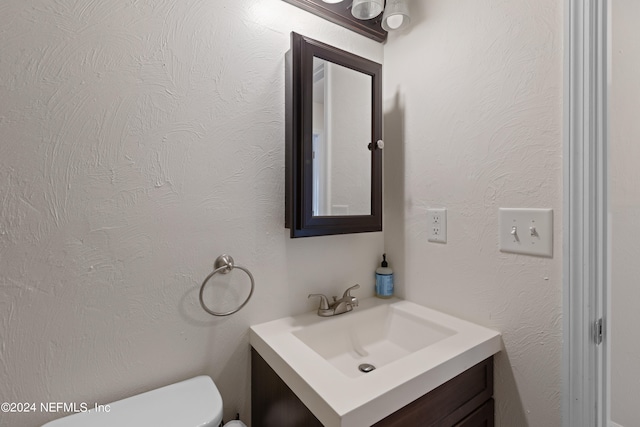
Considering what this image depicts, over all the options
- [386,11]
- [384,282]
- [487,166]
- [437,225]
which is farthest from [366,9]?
[384,282]

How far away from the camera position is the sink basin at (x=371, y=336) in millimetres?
976

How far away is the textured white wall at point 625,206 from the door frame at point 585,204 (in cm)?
75

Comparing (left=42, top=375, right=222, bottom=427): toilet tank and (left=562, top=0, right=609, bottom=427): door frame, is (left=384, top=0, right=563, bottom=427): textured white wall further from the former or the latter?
(left=42, top=375, right=222, bottom=427): toilet tank

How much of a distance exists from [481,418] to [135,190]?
1208mm

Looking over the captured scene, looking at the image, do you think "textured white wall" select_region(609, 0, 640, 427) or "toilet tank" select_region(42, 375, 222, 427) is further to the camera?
"textured white wall" select_region(609, 0, 640, 427)

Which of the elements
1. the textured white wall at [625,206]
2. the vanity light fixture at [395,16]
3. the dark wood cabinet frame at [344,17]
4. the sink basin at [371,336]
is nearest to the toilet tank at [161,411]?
the sink basin at [371,336]

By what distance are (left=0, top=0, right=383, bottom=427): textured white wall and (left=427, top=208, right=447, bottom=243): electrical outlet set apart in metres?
0.50

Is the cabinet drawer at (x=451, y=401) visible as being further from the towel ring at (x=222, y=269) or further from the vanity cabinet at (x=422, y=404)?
the towel ring at (x=222, y=269)

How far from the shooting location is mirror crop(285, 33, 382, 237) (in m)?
0.95

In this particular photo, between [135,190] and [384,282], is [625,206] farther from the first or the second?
[135,190]

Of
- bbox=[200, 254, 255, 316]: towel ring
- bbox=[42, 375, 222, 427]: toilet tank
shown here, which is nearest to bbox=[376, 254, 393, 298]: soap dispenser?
bbox=[200, 254, 255, 316]: towel ring

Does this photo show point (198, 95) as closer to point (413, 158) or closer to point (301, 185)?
point (301, 185)

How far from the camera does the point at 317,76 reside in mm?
997

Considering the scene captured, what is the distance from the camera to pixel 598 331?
74 cm
